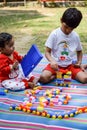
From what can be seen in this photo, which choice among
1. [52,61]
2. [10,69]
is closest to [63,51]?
[52,61]

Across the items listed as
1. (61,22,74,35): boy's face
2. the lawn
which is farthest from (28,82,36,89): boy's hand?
the lawn

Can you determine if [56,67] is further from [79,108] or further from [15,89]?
[79,108]

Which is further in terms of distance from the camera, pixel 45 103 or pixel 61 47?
pixel 61 47

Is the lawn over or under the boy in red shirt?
under

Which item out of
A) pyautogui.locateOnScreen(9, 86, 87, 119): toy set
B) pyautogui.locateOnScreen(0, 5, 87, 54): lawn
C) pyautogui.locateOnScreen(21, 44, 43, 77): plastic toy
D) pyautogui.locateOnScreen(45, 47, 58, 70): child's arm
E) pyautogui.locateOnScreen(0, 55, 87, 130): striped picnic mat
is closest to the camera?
pyautogui.locateOnScreen(0, 55, 87, 130): striped picnic mat

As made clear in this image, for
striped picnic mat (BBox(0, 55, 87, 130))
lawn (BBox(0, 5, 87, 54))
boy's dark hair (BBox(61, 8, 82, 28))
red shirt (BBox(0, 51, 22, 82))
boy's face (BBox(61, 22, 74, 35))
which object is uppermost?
boy's dark hair (BBox(61, 8, 82, 28))

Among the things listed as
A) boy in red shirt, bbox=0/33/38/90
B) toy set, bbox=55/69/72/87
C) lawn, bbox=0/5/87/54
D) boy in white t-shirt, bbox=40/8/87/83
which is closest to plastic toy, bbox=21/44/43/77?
boy in red shirt, bbox=0/33/38/90

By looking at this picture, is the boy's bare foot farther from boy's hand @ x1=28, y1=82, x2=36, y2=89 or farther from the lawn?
the lawn

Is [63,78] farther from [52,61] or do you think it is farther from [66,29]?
[66,29]

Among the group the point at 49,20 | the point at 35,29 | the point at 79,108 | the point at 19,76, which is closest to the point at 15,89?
the point at 19,76

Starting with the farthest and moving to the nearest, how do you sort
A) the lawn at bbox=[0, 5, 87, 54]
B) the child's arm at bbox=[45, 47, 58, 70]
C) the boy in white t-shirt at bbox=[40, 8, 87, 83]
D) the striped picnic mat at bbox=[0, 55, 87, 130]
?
1. the lawn at bbox=[0, 5, 87, 54]
2. the boy in white t-shirt at bbox=[40, 8, 87, 83]
3. the child's arm at bbox=[45, 47, 58, 70]
4. the striped picnic mat at bbox=[0, 55, 87, 130]

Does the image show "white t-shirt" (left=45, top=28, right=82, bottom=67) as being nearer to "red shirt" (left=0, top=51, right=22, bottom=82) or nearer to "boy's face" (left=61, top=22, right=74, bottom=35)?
"boy's face" (left=61, top=22, right=74, bottom=35)

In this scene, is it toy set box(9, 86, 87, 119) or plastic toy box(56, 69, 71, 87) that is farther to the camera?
plastic toy box(56, 69, 71, 87)

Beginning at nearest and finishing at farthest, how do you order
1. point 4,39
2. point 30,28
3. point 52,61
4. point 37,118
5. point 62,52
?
point 37,118 < point 4,39 < point 52,61 < point 62,52 < point 30,28
